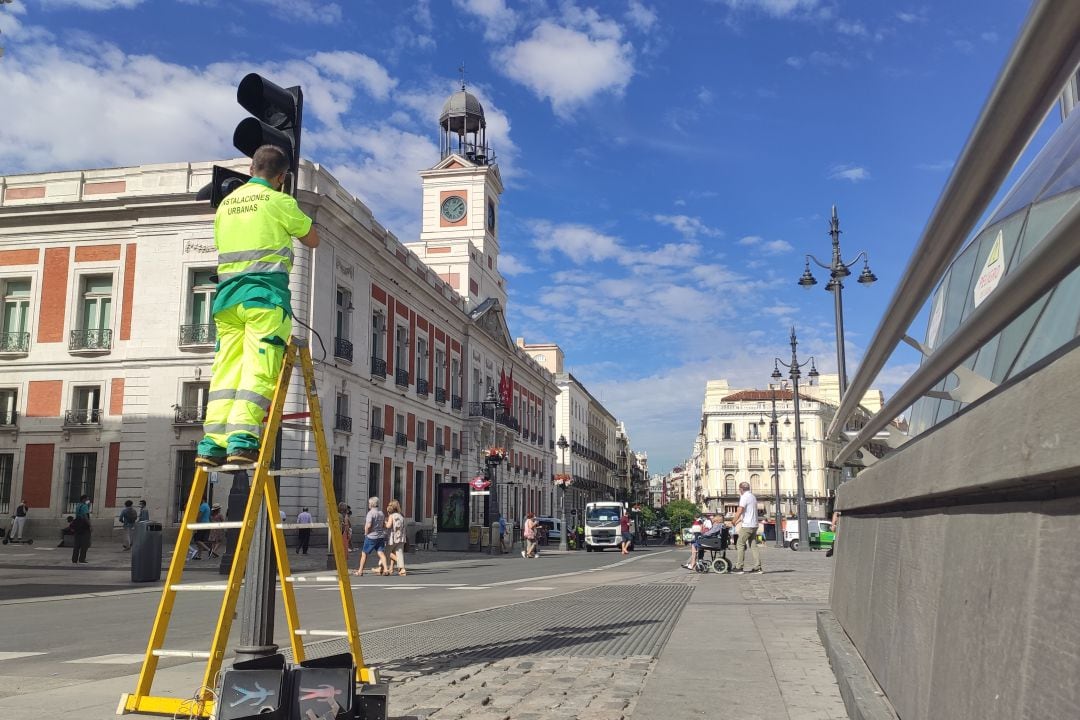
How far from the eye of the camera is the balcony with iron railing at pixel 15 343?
32.6m

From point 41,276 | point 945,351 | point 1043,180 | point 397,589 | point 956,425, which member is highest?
point 41,276

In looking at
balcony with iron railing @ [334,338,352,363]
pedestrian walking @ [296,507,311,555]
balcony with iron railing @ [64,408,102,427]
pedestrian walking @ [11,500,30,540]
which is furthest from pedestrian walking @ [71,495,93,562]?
balcony with iron railing @ [334,338,352,363]

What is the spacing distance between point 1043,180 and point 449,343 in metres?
46.1

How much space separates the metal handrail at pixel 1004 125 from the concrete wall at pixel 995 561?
1.29 feet

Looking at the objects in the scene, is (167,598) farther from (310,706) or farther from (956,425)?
(956,425)

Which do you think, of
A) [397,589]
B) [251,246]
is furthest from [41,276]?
[251,246]

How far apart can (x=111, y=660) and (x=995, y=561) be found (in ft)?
21.3

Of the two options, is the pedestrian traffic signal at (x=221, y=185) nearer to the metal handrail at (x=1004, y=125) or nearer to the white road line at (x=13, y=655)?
the metal handrail at (x=1004, y=125)

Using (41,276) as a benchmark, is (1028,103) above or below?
below

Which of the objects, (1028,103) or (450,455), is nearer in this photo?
(1028,103)

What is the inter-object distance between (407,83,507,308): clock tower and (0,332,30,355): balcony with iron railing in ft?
84.7

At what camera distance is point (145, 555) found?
1560cm

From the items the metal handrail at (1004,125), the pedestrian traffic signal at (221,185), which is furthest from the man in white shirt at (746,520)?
the metal handrail at (1004,125)

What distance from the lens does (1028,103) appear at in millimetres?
1412
